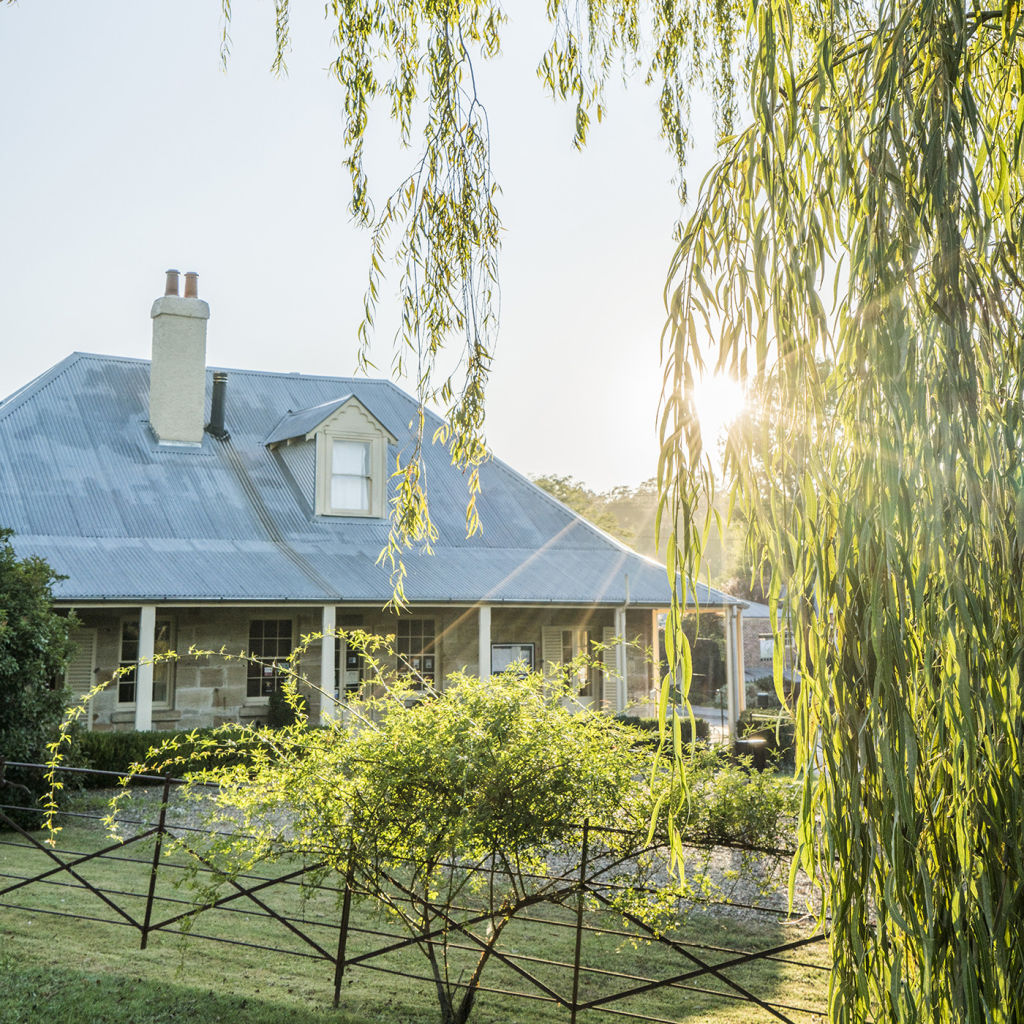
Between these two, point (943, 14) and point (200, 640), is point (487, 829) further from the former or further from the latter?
point (200, 640)

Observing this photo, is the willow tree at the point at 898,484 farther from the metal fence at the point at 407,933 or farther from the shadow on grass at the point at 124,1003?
the shadow on grass at the point at 124,1003

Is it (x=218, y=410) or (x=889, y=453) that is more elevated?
(x=218, y=410)

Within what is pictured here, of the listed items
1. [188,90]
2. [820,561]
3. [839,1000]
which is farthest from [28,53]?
[839,1000]

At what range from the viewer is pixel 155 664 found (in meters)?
16.0

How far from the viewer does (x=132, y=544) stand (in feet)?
52.2

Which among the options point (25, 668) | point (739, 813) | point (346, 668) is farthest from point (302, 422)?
point (739, 813)

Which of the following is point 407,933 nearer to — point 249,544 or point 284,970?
point 284,970

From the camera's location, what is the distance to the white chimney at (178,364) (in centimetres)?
1786

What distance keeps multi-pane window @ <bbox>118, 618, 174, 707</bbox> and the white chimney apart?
3906mm

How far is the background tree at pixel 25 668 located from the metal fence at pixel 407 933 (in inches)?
67.5

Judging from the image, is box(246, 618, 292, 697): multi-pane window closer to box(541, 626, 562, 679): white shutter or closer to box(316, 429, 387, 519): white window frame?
box(316, 429, 387, 519): white window frame

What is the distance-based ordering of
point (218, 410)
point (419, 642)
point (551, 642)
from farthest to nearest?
point (551, 642) → point (218, 410) → point (419, 642)

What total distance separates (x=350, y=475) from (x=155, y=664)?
5003mm

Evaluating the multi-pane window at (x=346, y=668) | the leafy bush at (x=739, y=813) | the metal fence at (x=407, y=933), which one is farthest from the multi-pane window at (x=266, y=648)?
Answer: the leafy bush at (x=739, y=813)
